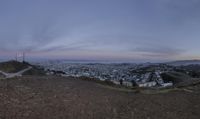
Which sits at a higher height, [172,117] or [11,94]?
[11,94]

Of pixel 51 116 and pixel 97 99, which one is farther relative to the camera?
pixel 97 99

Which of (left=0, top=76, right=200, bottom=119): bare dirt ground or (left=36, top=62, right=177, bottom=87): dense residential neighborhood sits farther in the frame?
(left=36, top=62, right=177, bottom=87): dense residential neighborhood

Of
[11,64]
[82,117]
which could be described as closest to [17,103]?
[82,117]

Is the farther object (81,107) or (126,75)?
(126,75)

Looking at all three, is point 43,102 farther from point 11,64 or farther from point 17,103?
point 11,64

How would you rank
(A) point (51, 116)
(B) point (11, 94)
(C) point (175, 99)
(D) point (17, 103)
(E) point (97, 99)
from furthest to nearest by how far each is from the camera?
(C) point (175, 99)
(E) point (97, 99)
(B) point (11, 94)
(D) point (17, 103)
(A) point (51, 116)

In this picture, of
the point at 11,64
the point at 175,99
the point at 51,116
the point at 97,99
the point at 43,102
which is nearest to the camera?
the point at 51,116

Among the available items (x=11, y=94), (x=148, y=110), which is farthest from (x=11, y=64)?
(x=148, y=110)

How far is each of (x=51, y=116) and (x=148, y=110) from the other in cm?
341

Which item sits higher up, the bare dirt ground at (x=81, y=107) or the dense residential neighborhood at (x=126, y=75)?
the bare dirt ground at (x=81, y=107)

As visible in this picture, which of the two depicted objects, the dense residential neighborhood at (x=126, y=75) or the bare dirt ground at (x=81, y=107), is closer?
the bare dirt ground at (x=81, y=107)

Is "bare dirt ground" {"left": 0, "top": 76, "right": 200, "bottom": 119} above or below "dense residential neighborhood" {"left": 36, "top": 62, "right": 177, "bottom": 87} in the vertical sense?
above

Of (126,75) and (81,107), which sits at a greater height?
(81,107)

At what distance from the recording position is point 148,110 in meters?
8.68
